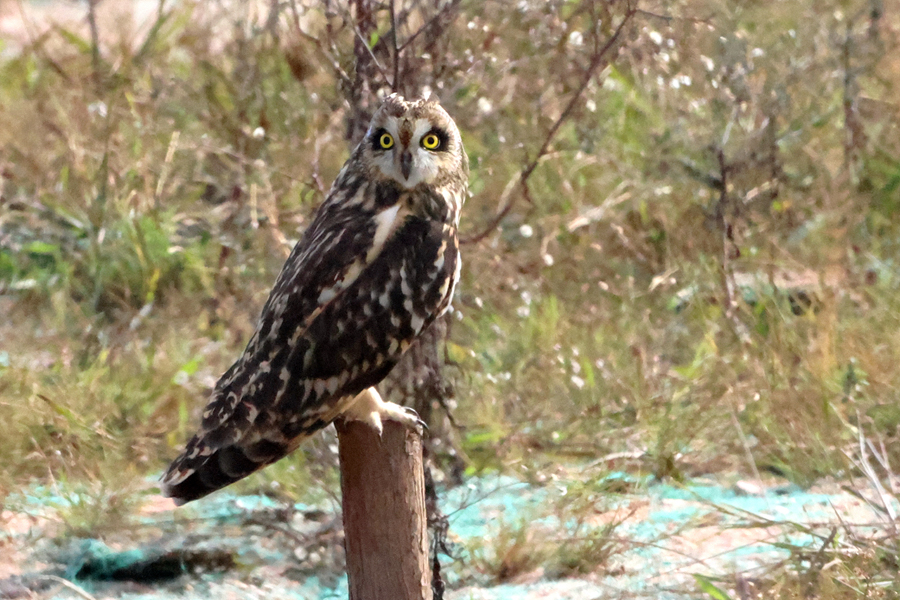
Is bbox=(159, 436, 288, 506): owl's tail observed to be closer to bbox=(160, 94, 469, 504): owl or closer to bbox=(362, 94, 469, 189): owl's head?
bbox=(160, 94, 469, 504): owl

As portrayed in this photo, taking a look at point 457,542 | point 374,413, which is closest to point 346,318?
point 374,413

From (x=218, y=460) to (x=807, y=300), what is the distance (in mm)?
3248

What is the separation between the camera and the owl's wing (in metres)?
2.35

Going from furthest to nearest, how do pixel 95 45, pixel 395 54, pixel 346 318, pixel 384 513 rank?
pixel 95 45
pixel 395 54
pixel 346 318
pixel 384 513

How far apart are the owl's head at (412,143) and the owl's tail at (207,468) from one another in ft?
2.45

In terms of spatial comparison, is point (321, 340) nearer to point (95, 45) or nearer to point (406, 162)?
point (406, 162)

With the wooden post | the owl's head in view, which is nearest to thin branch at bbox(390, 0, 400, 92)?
the owl's head

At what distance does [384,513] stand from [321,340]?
437 mm

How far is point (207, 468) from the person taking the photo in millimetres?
2320

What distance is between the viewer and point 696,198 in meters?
4.98

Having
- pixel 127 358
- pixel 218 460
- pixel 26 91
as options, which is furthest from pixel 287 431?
pixel 26 91

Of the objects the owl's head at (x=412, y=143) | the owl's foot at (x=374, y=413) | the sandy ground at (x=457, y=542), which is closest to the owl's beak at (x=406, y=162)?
the owl's head at (x=412, y=143)

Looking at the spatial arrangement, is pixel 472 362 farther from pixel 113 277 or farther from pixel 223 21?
pixel 223 21

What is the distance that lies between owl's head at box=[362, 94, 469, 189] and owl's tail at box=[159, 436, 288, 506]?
75cm
